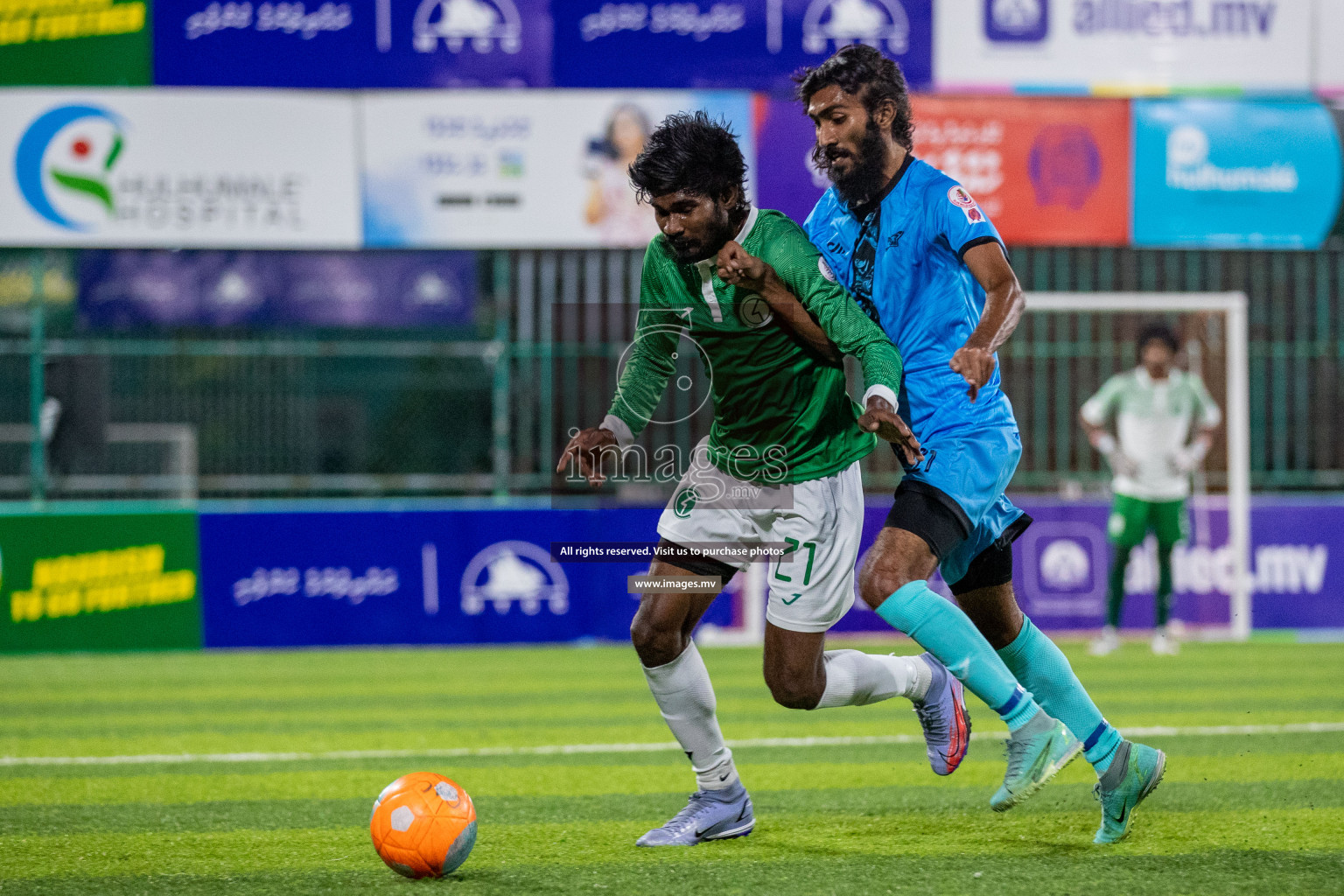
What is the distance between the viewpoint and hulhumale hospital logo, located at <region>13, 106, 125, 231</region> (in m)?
12.1

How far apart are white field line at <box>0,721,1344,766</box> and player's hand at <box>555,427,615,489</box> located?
2.15 meters

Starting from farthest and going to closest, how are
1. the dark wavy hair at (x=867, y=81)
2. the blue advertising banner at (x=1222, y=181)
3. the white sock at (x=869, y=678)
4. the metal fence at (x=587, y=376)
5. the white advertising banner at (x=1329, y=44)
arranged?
the metal fence at (x=587, y=376)
the white advertising banner at (x=1329, y=44)
the blue advertising banner at (x=1222, y=181)
the white sock at (x=869, y=678)
the dark wavy hair at (x=867, y=81)

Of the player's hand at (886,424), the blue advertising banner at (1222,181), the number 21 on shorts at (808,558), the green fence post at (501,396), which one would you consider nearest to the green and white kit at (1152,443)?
the blue advertising banner at (1222,181)

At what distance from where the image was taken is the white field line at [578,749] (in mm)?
6539

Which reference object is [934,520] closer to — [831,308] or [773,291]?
[831,308]

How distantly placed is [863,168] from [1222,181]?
9.43 meters

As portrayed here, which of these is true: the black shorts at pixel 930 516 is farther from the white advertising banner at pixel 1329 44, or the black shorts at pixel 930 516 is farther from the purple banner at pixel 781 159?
the white advertising banner at pixel 1329 44

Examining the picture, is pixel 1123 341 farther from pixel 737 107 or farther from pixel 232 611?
pixel 232 611

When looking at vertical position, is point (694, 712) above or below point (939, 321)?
below

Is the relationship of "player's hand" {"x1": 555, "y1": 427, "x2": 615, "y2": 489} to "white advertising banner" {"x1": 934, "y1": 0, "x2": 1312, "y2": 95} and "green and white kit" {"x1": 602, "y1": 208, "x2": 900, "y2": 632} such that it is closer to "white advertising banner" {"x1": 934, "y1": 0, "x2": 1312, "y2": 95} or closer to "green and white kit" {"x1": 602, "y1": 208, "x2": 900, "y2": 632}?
Answer: "green and white kit" {"x1": 602, "y1": 208, "x2": 900, "y2": 632}

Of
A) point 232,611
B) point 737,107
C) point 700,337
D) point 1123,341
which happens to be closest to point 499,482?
point 232,611

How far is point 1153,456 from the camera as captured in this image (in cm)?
1104

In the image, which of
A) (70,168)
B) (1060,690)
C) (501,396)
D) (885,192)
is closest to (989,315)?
(885,192)

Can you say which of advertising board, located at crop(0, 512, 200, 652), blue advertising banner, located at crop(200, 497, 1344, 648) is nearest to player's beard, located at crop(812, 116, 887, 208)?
blue advertising banner, located at crop(200, 497, 1344, 648)
